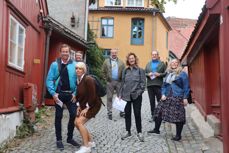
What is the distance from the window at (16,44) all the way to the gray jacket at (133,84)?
247 cm

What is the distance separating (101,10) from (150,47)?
506 cm

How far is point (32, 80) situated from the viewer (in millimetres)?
12508

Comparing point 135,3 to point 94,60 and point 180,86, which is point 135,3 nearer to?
point 94,60

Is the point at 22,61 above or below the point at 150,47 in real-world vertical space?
below

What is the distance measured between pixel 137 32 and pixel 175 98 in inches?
1111

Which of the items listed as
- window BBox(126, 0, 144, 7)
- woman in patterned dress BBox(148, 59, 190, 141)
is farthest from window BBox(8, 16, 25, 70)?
window BBox(126, 0, 144, 7)

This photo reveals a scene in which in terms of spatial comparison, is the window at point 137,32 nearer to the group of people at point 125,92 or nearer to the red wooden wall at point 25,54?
the red wooden wall at point 25,54

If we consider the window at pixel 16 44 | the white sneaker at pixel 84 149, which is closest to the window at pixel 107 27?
the window at pixel 16 44

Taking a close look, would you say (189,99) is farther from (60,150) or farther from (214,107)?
(60,150)

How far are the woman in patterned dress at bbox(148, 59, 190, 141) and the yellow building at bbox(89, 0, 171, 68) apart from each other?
27385 millimetres

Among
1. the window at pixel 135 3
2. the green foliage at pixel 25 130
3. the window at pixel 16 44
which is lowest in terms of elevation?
the green foliage at pixel 25 130

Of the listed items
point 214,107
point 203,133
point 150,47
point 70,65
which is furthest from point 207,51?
point 150,47

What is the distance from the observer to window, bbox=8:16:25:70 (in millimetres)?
9703

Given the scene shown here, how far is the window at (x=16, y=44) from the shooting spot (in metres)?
9.70
